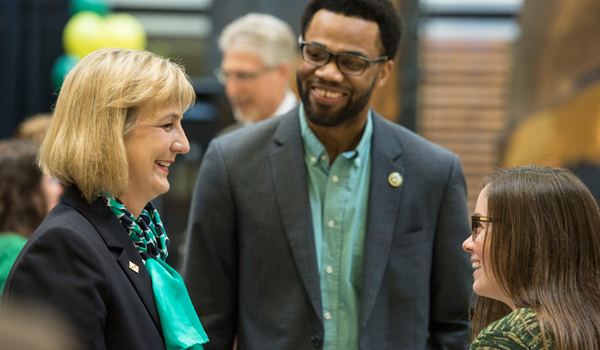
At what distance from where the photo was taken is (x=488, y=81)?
19.3 ft

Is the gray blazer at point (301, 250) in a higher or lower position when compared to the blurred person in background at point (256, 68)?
lower

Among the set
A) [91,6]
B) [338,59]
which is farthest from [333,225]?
[91,6]

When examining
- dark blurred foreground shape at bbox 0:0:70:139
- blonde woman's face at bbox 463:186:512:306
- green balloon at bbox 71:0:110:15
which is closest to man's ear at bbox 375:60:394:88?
blonde woman's face at bbox 463:186:512:306

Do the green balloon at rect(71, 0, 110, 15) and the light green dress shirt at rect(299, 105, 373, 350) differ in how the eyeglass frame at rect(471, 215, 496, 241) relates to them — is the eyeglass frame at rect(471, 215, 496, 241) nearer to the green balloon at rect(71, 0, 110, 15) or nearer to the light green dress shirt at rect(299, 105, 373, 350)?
the light green dress shirt at rect(299, 105, 373, 350)

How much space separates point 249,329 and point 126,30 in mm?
4253

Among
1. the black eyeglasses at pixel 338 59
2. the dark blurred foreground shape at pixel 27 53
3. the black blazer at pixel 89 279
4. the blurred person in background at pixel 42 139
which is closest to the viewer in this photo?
the black blazer at pixel 89 279

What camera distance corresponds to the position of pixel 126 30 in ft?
19.0

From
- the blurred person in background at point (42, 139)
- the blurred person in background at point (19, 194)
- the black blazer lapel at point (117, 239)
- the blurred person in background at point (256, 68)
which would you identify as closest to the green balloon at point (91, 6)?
the blurred person in background at point (42, 139)

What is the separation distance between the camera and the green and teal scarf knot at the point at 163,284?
64.8 inches

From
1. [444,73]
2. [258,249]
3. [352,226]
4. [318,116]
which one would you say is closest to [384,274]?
[352,226]

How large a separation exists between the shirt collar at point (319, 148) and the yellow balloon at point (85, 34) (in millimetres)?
3843

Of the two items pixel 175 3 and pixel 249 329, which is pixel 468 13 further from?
pixel 249 329

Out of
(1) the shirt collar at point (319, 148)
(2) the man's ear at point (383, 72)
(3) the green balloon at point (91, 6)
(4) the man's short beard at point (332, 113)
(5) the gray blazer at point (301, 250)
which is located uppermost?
(3) the green balloon at point (91, 6)

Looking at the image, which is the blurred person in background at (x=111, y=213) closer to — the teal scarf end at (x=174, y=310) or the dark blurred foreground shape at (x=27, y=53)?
the teal scarf end at (x=174, y=310)
